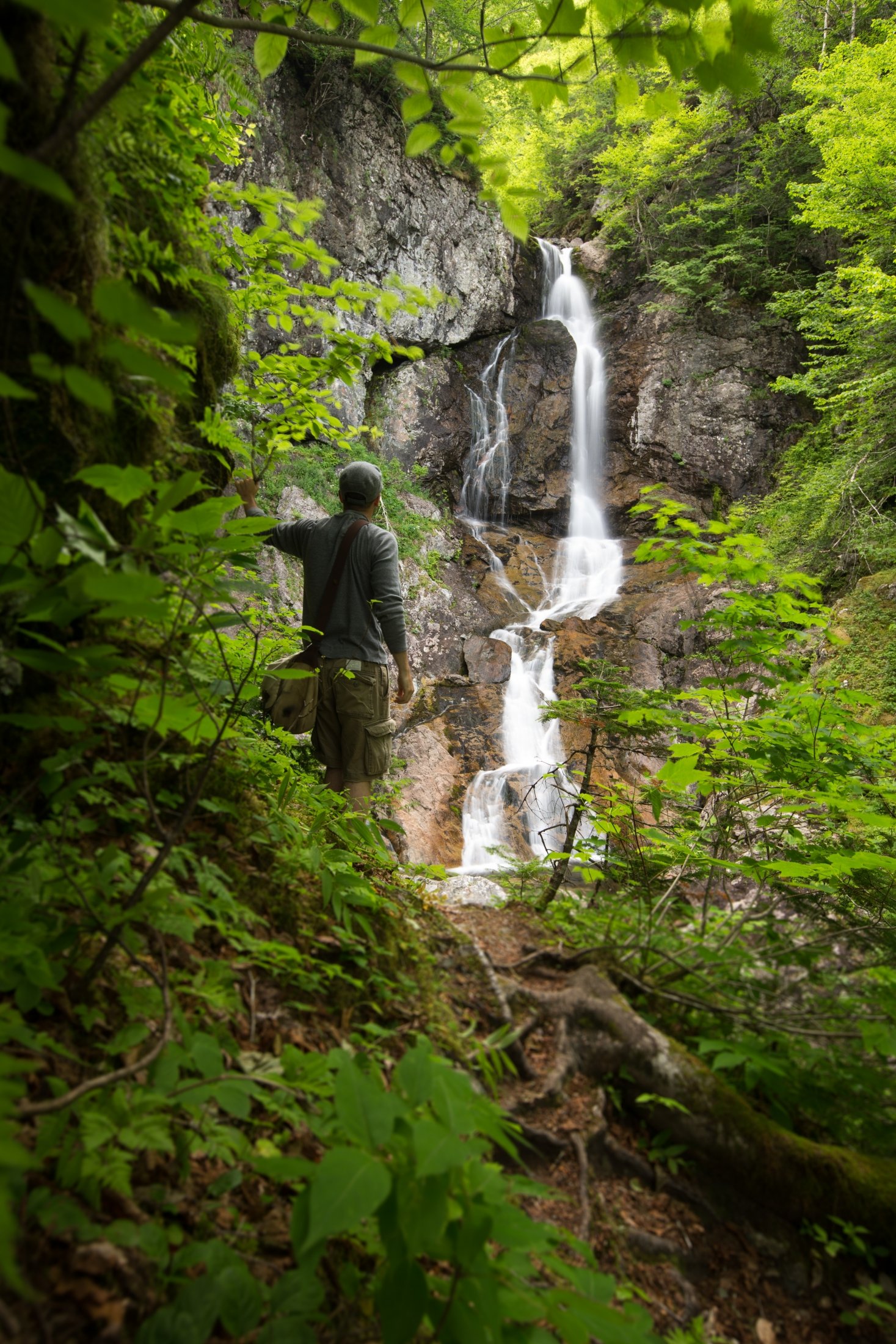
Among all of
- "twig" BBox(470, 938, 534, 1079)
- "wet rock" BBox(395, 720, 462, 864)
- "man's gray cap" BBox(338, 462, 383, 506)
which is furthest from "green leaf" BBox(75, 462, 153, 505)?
"wet rock" BBox(395, 720, 462, 864)

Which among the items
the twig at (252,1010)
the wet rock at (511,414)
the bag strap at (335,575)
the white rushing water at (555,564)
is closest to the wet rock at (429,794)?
the white rushing water at (555,564)

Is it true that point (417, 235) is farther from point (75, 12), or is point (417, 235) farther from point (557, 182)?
point (75, 12)

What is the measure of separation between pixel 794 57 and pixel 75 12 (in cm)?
2187

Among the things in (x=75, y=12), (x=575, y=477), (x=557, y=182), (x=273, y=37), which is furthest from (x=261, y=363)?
(x=557, y=182)

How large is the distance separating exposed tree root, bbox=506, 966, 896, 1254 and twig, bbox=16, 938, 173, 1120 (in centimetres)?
139

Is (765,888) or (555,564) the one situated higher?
(555,564)

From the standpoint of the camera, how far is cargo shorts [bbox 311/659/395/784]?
3795 millimetres

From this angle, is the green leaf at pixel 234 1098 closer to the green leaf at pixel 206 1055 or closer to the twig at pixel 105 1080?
the green leaf at pixel 206 1055

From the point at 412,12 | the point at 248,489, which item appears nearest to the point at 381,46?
the point at 412,12

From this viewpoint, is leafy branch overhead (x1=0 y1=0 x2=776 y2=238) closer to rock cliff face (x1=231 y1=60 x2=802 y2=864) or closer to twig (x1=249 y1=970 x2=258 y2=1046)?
twig (x1=249 y1=970 x2=258 y2=1046)

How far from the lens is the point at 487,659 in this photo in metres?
11.9

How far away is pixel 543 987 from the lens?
2.50 m

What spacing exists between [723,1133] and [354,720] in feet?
8.66

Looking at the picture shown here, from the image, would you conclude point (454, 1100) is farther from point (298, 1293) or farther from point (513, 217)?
point (513, 217)
